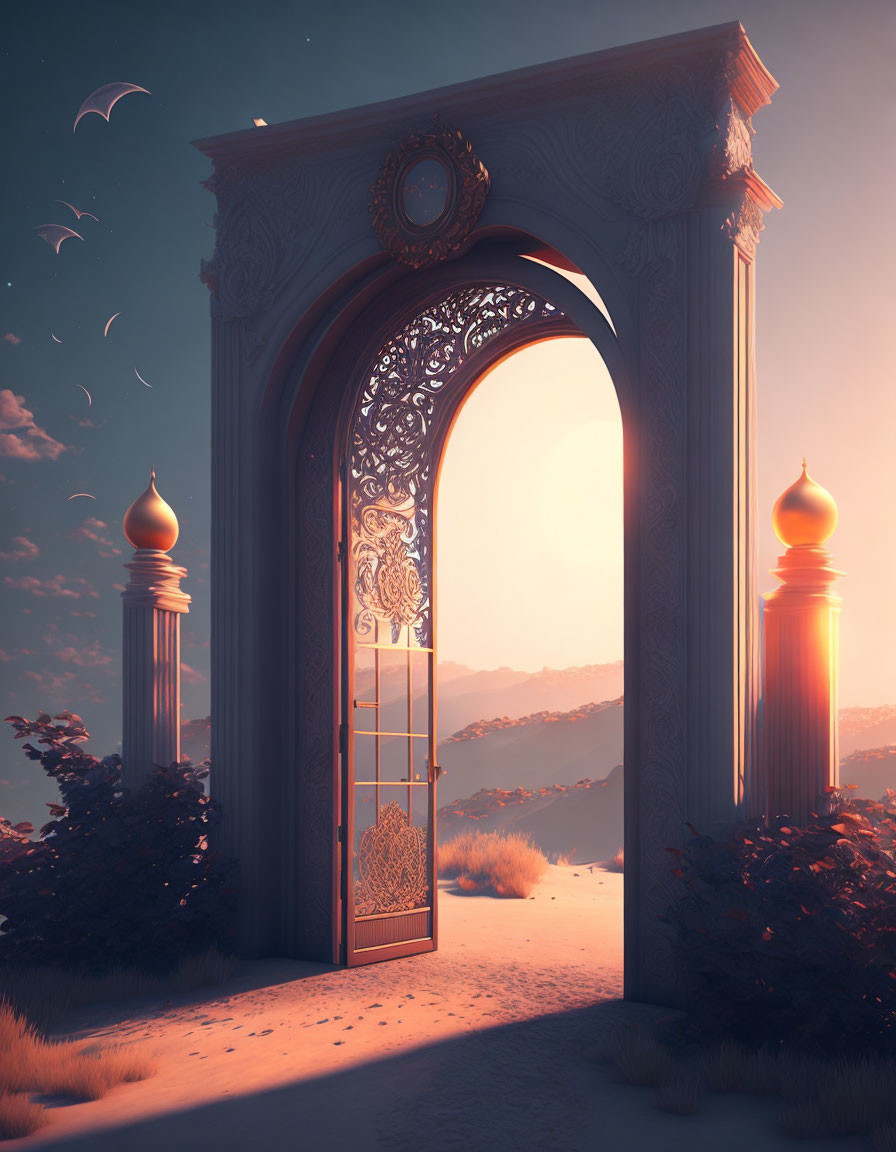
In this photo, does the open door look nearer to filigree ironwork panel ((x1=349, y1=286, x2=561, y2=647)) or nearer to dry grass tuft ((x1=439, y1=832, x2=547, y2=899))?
filigree ironwork panel ((x1=349, y1=286, x2=561, y2=647))

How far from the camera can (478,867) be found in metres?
9.84

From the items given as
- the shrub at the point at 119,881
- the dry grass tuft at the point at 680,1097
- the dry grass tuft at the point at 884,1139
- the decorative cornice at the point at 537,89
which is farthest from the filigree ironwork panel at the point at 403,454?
the dry grass tuft at the point at 884,1139

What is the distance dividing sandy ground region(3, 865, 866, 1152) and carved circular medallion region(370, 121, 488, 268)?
3.71 metres

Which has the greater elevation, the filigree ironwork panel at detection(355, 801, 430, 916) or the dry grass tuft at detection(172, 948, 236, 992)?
the filigree ironwork panel at detection(355, 801, 430, 916)

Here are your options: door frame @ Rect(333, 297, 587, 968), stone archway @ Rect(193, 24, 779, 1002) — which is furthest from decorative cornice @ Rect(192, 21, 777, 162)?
door frame @ Rect(333, 297, 587, 968)

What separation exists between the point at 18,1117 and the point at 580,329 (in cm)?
419

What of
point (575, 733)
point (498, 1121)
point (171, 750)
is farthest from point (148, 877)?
point (575, 733)

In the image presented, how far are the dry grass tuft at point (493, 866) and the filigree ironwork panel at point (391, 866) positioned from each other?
2709 mm

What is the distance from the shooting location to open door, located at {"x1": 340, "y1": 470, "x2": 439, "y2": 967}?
6180 mm

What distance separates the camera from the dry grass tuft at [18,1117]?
11.8 ft

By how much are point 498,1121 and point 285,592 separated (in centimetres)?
331

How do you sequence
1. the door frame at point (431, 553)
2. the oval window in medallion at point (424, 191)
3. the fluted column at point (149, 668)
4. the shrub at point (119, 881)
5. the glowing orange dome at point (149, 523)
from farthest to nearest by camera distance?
the glowing orange dome at point (149, 523) → the fluted column at point (149, 668) → the door frame at point (431, 553) → the oval window in medallion at point (424, 191) → the shrub at point (119, 881)

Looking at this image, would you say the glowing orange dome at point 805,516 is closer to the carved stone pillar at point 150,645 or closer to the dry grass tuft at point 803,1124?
the dry grass tuft at point 803,1124

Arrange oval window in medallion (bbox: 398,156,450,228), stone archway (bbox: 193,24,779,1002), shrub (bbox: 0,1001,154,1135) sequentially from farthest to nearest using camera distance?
oval window in medallion (bbox: 398,156,450,228) < stone archway (bbox: 193,24,779,1002) < shrub (bbox: 0,1001,154,1135)
